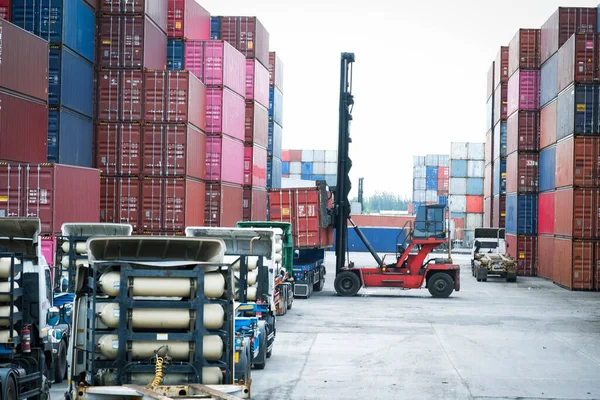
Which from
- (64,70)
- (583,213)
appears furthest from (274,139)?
(64,70)

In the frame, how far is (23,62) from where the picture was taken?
26.6 meters

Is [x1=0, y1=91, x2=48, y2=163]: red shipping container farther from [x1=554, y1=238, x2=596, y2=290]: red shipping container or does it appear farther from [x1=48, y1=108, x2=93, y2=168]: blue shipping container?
[x1=554, y1=238, x2=596, y2=290]: red shipping container

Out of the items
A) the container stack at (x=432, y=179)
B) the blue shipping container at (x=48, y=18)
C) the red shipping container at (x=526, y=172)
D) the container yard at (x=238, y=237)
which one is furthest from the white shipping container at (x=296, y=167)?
the blue shipping container at (x=48, y=18)

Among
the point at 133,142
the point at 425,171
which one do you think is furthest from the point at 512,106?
the point at 425,171

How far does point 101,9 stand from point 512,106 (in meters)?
25.7

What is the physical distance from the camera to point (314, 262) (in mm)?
34812

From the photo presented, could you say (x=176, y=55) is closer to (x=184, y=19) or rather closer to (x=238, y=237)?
(x=184, y=19)

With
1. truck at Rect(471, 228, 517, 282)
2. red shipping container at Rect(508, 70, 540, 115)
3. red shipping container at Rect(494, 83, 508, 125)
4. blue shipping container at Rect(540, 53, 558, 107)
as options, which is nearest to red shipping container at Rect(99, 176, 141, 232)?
truck at Rect(471, 228, 517, 282)

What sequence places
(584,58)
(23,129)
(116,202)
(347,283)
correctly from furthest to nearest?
(584,58), (347,283), (116,202), (23,129)

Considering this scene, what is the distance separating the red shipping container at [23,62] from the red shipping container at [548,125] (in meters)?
25.5

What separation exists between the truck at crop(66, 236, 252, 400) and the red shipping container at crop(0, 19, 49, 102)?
17378 mm

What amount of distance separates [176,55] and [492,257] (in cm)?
1877

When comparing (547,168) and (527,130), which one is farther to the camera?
(527,130)

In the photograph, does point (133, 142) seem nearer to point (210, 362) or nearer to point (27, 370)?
point (27, 370)
